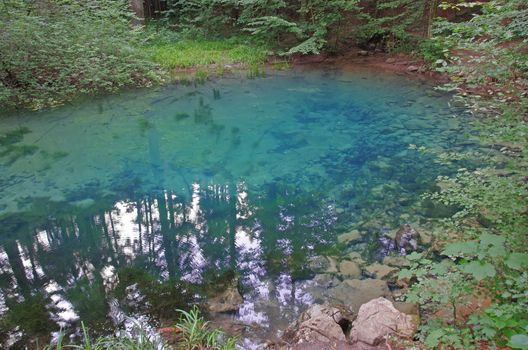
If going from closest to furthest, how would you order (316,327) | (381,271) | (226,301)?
(316,327)
(226,301)
(381,271)

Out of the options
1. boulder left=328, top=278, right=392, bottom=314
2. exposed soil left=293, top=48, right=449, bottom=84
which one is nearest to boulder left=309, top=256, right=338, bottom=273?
boulder left=328, top=278, right=392, bottom=314

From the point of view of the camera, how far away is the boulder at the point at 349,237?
520cm

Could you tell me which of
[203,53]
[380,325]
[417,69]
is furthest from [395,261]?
[203,53]

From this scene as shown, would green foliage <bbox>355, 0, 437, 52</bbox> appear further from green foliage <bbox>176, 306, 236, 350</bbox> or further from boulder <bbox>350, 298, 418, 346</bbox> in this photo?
green foliage <bbox>176, 306, 236, 350</bbox>

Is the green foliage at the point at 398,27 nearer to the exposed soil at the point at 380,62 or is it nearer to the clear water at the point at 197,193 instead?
the exposed soil at the point at 380,62

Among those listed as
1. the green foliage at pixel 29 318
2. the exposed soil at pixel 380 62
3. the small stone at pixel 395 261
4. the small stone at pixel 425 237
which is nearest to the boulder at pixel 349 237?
the small stone at pixel 395 261

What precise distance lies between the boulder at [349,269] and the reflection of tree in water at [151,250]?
19.1 inches

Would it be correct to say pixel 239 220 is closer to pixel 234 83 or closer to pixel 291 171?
pixel 291 171

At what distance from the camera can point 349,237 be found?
5.27 meters

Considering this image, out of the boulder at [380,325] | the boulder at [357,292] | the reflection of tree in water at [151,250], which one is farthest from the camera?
the reflection of tree in water at [151,250]

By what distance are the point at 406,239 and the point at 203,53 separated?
11.9m

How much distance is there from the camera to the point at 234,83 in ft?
41.8

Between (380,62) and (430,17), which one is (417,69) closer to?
(380,62)

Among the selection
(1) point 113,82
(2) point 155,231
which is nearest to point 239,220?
(2) point 155,231
